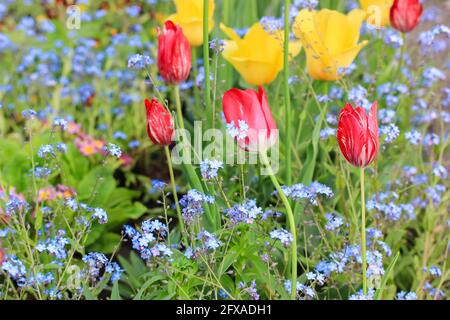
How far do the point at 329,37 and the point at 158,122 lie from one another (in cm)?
54

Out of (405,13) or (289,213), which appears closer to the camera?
(289,213)

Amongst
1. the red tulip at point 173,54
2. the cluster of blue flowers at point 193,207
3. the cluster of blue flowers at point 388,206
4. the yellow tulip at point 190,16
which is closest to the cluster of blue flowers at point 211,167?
the cluster of blue flowers at point 193,207

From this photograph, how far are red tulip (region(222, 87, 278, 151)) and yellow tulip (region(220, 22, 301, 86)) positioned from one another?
19.8 inches

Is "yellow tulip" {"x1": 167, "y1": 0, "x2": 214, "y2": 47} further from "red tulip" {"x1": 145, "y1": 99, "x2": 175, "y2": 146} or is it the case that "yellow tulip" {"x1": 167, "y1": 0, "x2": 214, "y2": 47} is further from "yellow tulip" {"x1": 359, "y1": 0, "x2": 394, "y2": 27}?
"red tulip" {"x1": 145, "y1": 99, "x2": 175, "y2": 146}

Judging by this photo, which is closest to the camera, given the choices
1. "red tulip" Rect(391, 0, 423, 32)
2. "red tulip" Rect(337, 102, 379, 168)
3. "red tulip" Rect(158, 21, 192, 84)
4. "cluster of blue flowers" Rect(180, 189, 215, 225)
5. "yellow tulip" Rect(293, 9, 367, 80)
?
"red tulip" Rect(337, 102, 379, 168)

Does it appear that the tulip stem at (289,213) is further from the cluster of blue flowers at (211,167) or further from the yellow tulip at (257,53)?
the yellow tulip at (257,53)

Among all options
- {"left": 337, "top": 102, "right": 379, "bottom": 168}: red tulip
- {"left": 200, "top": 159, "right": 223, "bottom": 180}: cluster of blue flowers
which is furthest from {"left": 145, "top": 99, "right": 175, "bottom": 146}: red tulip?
{"left": 337, "top": 102, "right": 379, "bottom": 168}: red tulip

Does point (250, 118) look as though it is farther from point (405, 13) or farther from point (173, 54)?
point (405, 13)

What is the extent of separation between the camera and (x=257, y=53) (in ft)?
6.53

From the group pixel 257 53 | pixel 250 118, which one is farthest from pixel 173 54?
pixel 257 53

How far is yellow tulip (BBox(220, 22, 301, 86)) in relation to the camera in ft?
6.33

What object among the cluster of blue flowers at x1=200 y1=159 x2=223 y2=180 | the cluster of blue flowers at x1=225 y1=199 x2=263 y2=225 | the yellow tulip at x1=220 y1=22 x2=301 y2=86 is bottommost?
the cluster of blue flowers at x1=225 y1=199 x2=263 y2=225
